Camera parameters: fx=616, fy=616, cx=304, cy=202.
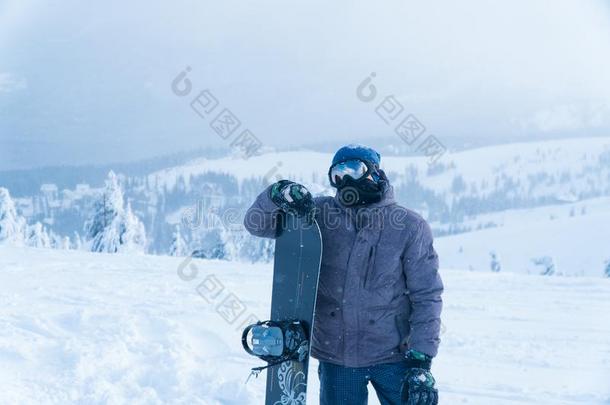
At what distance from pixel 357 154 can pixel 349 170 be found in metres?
0.11

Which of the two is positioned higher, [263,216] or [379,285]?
[263,216]

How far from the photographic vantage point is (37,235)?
43344 mm

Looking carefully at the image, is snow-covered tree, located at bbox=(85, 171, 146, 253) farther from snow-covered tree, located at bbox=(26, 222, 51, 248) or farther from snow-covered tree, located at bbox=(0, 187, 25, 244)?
snow-covered tree, located at bbox=(26, 222, 51, 248)

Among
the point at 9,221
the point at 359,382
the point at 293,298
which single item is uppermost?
the point at 9,221

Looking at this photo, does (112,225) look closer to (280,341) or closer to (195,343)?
(195,343)

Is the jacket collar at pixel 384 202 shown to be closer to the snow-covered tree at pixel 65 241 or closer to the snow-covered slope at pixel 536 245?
the snow-covered tree at pixel 65 241

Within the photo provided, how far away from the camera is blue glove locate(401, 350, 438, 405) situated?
2.84 metres

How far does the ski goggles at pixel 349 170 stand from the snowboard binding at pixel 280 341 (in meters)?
0.78

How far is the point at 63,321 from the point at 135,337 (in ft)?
3.76

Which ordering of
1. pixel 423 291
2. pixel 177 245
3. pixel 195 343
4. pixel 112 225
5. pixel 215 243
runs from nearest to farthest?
pixel 423 291 < pixel 195 343 < pixel 112 225 < pixel 215 243 < pixel 177 245

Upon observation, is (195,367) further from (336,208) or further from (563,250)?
(563,250)

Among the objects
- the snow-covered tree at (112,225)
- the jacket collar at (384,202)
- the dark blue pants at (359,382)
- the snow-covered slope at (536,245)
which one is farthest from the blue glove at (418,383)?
the snow-covered slope at (536,245)

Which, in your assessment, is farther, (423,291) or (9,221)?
(9,221)

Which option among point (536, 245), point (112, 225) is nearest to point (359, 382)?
point (112, 225)
